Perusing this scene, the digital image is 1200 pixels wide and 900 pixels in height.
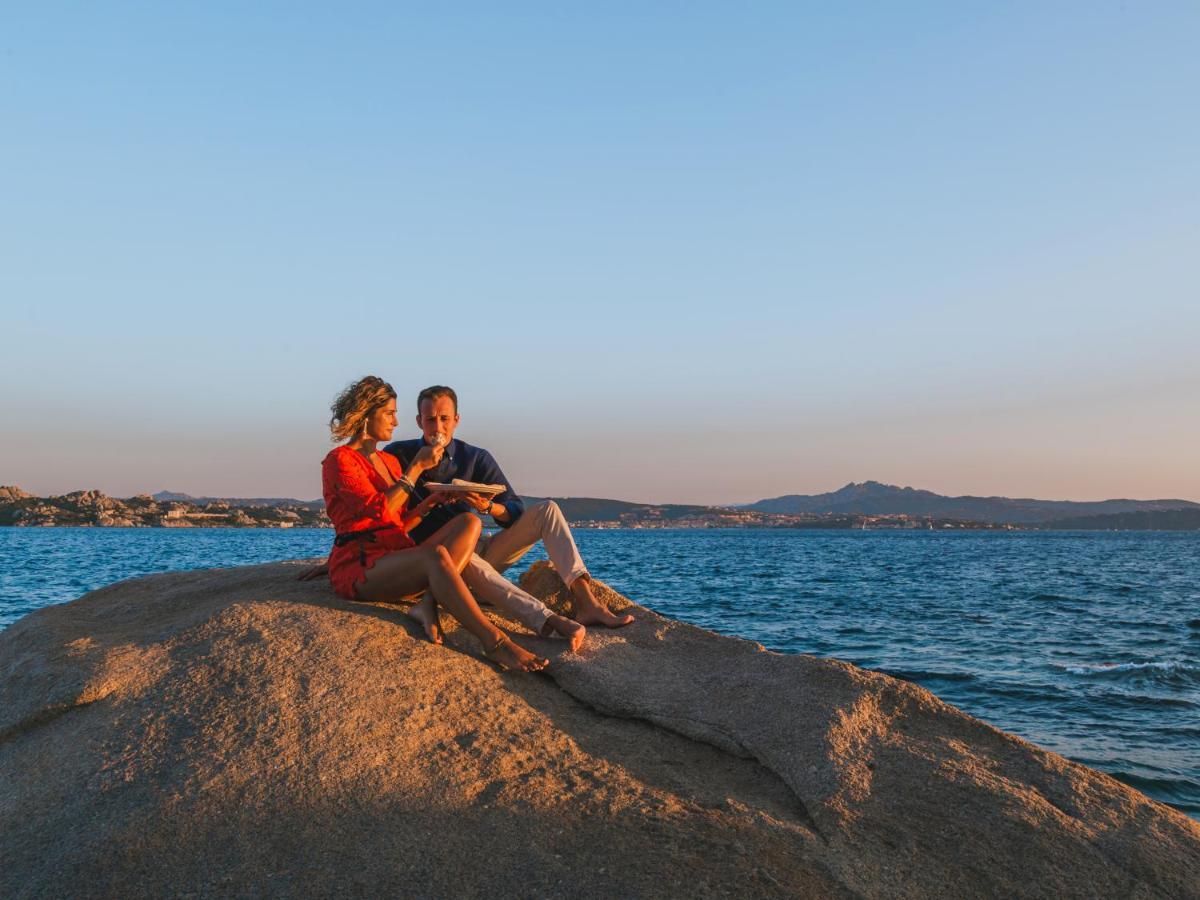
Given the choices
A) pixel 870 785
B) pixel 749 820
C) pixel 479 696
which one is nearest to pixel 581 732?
pixel 479 696

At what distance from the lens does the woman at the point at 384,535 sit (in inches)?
243

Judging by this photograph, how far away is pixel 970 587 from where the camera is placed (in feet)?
120

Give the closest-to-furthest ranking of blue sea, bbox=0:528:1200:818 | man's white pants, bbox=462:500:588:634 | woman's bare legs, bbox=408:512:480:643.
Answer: woman's bare legs, bbox=408:512:480:643
man's white pants, bbox=462:500:588:634
blue sea, bbox=0:528:1200:818

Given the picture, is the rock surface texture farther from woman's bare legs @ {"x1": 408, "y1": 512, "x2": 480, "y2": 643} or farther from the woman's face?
the woman's face

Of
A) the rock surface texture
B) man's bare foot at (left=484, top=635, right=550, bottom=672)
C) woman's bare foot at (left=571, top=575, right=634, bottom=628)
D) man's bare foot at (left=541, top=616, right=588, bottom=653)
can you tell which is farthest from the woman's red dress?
woman's bare foot at (left=571, top=575, right=634, bottom=628)

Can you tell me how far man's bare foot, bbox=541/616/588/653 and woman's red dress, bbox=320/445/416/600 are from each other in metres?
1.23

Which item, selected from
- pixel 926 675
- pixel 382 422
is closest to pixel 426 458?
pixel 382 422

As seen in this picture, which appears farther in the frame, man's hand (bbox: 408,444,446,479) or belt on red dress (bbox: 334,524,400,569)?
man's hand (bbox: 408,444,446,479)

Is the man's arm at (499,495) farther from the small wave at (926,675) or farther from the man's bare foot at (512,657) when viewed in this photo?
the small wave at (926,675)

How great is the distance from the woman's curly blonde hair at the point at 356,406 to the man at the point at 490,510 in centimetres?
47

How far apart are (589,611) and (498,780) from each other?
282cm

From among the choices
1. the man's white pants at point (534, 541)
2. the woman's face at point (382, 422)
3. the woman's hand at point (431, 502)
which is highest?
the woman's face at point (382, 422)

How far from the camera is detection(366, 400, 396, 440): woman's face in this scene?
6770 mm

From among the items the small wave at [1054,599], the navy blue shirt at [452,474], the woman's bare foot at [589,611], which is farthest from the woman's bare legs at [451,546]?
the small wave at [1054,599]
